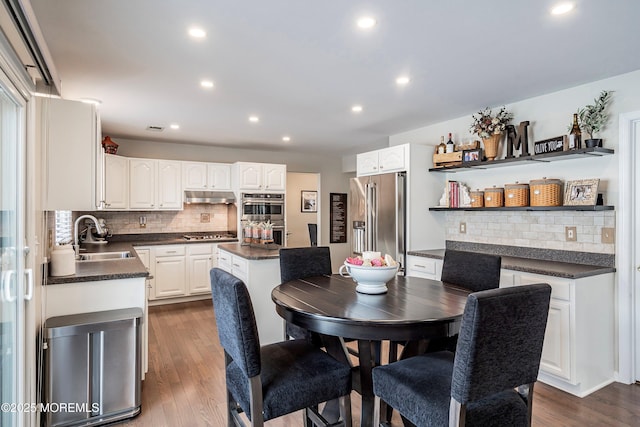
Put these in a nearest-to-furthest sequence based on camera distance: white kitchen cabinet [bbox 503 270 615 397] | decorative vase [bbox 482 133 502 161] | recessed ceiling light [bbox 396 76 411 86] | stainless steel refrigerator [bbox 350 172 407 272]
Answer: white kitchen cabinet [bbox 503 270 615 397] < recessed ceiling light [bbox 396 76 411 86] < decorative vase [bbox 482 133 502 161] < stainless steel refrigerator [bbox 350 172 407 272]

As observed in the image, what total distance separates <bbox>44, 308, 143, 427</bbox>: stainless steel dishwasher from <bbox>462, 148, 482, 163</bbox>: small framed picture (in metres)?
3.31

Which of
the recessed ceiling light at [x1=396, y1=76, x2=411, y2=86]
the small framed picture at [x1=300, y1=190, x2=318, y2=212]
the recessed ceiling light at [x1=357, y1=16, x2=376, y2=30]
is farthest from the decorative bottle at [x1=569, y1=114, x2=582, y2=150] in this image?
the small framed picture at [x1=300, y1=190, x2=318, y2=212]

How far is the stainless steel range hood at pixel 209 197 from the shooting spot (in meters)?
5.61

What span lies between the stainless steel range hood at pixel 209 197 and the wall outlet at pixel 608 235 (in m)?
4.62

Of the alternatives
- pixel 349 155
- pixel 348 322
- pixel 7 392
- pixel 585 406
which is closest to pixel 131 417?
pixel 7 392

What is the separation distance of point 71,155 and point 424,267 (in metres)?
3.25

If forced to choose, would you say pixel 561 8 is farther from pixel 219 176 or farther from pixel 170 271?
pixel 170 271

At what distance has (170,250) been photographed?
5.27 meters

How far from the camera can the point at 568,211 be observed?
3.19 meters

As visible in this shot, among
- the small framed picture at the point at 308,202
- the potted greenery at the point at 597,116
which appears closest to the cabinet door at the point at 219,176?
the small framed picture at the point at 308,202

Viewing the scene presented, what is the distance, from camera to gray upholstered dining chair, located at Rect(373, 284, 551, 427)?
130 cm

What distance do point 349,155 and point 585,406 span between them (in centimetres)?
537

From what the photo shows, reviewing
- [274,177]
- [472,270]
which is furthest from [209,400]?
[274,177]

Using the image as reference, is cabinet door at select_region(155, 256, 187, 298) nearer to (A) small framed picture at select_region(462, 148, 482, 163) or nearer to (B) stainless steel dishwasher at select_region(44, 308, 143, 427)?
(B) stainless steel dishwasher at select_region(44, 308, 143, 427)
